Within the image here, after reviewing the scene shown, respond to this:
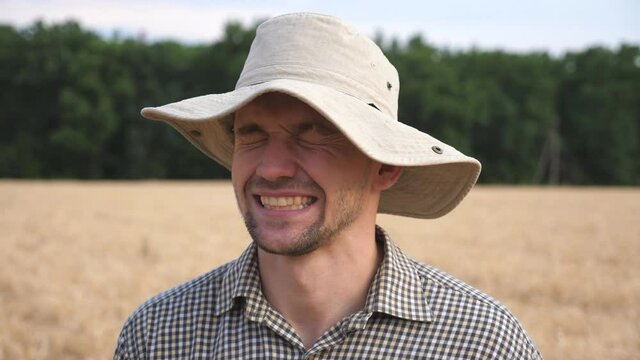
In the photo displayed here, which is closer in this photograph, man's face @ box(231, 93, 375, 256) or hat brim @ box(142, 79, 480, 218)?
hat brim @ box(142, 79, 480, 218)

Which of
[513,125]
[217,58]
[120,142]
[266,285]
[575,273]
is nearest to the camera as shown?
[266,285]

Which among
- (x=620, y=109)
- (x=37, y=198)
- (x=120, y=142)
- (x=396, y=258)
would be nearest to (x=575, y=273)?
(x=396, y=258)

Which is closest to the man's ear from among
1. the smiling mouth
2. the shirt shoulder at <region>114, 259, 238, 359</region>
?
the smiling mouth

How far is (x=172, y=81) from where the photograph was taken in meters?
53.2

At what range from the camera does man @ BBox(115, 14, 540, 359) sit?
79.6 inches

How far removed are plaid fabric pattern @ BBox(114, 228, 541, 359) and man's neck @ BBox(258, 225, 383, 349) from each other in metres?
0.07

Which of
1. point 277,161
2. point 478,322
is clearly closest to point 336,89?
point 277,161

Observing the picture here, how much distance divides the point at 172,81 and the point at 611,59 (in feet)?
119

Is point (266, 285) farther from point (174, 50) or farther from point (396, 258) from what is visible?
point (174, 50)

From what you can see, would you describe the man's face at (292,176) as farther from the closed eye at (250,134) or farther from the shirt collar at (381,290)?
the shirt collar at (381,290)

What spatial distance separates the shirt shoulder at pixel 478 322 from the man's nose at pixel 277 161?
526 mm

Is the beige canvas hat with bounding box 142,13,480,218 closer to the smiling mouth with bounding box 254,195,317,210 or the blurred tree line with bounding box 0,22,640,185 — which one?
the smiling mouth with bounding box 254,195,317,210

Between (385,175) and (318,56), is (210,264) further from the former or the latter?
(318,56)

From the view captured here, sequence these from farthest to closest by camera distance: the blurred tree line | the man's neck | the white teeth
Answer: the blurred tree line → the man's neck → the white teeth
